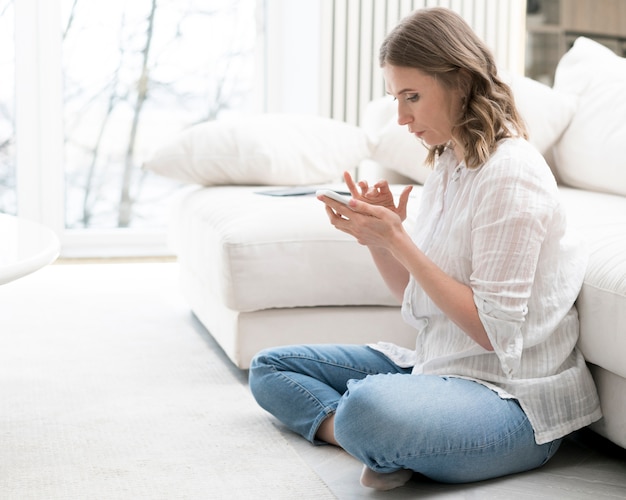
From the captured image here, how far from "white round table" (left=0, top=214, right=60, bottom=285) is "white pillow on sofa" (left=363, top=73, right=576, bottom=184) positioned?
1155 mm

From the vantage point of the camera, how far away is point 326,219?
213cm

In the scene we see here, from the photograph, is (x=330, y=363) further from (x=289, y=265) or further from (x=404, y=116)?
(x=404, y=116)

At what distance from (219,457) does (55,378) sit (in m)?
0.67

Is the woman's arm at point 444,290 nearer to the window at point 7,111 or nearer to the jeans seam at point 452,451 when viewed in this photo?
the jeans seam at point 452,451

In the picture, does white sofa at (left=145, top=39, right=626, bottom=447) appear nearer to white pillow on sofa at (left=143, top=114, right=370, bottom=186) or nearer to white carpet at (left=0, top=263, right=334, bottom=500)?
white pillow on sofa at (left=143, top=114, right=370, bottom=186)

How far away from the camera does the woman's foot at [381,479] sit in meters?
1.46

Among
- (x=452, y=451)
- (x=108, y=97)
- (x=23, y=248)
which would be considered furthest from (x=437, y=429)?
(x=108, y=97)

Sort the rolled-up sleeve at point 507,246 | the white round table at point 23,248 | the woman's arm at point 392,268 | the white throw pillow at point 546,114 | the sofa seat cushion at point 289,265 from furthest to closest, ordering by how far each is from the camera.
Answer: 1. the white throw pillow at point 546,114
2. the sofa seat cushion at point 289,265
3. the woman's arm at point 392,268
4. the rolled-up sleeve at point 507,246
5. the white round table at point 23,248

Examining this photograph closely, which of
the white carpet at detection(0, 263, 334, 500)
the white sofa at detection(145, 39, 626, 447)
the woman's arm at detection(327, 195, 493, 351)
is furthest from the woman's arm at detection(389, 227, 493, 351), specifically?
the white carpet at detection(0, 263, 334, 500)

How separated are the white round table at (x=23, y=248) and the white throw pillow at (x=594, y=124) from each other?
55.4 inches

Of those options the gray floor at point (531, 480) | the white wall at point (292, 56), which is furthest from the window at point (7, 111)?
the gray floor at point (531, 480)

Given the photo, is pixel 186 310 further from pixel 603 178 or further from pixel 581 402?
pixel 581 402

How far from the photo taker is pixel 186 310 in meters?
2.98

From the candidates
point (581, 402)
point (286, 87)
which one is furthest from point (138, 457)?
point (286, 87)
